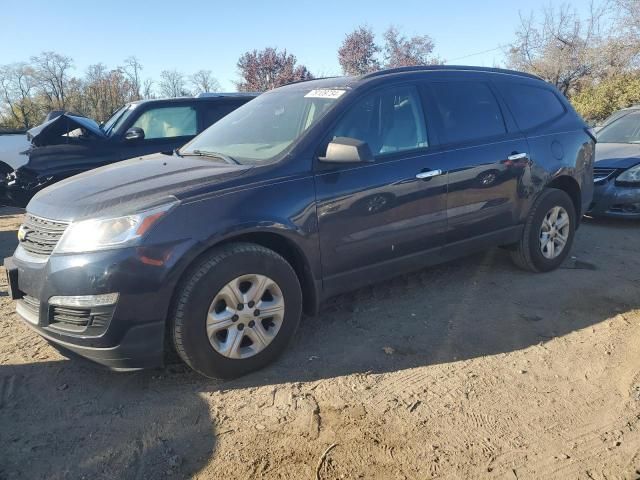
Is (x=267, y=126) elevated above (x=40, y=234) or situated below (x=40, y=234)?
above

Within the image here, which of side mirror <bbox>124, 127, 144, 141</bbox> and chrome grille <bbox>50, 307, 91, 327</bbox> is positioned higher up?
side mirror <bbox>124, 127, 144, 141</bbox>

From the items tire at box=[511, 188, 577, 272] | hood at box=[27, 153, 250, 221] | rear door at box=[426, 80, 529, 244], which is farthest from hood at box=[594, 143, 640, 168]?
hood at box=[27, 153, 250, 221]

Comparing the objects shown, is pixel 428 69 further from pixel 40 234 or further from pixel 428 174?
pixel 40 234

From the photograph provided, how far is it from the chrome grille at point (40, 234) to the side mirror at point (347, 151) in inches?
63.5

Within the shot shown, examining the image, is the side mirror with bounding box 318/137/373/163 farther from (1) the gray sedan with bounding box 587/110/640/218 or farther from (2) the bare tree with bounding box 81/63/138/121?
(2) the bare tree with bounding box 81/63/138/121

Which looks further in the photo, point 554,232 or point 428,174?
point 554,232

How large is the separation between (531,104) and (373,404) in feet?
11.1

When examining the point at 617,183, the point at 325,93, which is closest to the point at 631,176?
the point at 617,183

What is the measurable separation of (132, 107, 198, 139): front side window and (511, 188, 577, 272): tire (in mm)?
4707

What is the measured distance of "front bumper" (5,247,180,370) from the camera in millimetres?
2707

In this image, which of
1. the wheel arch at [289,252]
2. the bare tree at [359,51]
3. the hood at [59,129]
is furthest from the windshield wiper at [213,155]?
the bare tree at [359,51]

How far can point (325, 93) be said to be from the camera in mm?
3820

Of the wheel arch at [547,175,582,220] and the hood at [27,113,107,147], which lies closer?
the wheel arch at [547,175,582,220]

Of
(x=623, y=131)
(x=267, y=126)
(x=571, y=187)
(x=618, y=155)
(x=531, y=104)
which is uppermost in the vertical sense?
(x=531, y=104)
